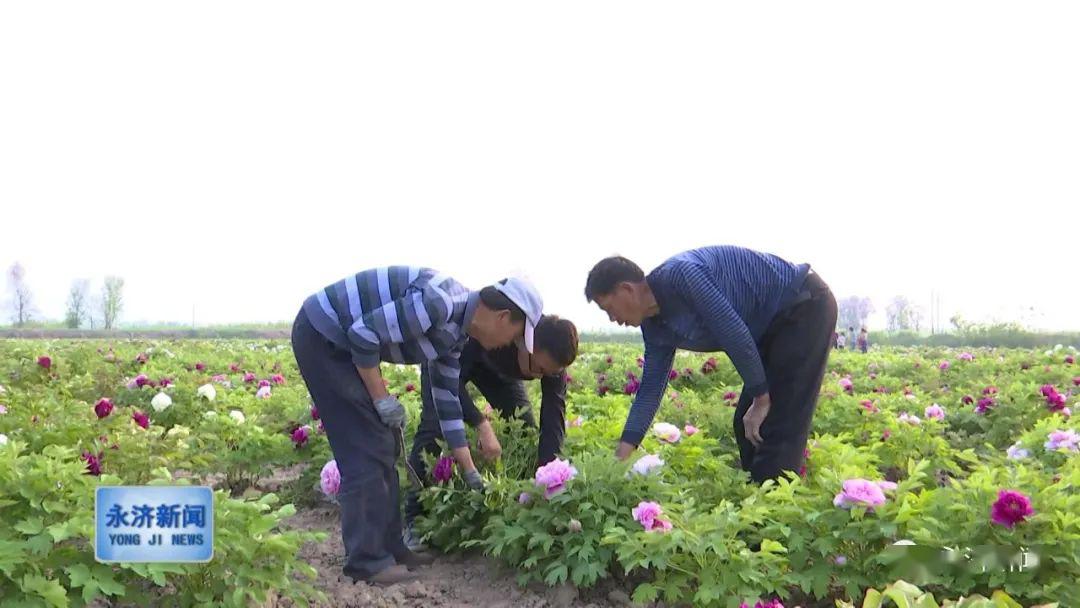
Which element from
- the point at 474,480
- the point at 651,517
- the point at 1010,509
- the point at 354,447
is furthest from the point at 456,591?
the point at 1010,509

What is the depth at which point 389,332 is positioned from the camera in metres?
2.88

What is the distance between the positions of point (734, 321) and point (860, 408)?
268 centimetres

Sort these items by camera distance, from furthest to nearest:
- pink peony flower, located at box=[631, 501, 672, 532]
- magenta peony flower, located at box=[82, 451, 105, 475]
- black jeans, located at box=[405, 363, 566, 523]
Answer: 1. black jeans, located at box=[405, 363, 566, 523]
2. magenta peony flower, located at box=[82, 451, 105, 475]
3. pink peony flower, located at box=[631, 501, 672, 532]

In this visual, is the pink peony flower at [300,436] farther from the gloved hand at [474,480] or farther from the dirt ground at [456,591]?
the gloved hand at [474,480]

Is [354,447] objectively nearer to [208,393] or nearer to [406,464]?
[406,464]

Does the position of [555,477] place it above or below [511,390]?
below

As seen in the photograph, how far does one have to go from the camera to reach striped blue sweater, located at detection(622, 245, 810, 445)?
10.4 feet

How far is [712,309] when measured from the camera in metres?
3.15

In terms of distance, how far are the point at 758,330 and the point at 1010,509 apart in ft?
4.15

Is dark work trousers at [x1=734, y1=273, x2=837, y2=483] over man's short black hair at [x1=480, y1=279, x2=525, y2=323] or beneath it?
beneath

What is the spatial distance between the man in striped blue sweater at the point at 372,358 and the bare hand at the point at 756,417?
982 mm

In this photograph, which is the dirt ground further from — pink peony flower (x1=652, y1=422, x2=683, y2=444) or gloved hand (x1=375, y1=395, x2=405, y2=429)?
pink peony flower (x1=652, y1=422, x2=683, y2=444)

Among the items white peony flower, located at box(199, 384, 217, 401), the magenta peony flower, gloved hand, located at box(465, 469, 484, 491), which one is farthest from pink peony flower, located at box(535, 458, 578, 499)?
white peony flower, located at box(199, 384, 217, 401)

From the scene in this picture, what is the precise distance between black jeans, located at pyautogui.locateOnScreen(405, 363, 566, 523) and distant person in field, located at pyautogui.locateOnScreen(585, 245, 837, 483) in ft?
1.14
